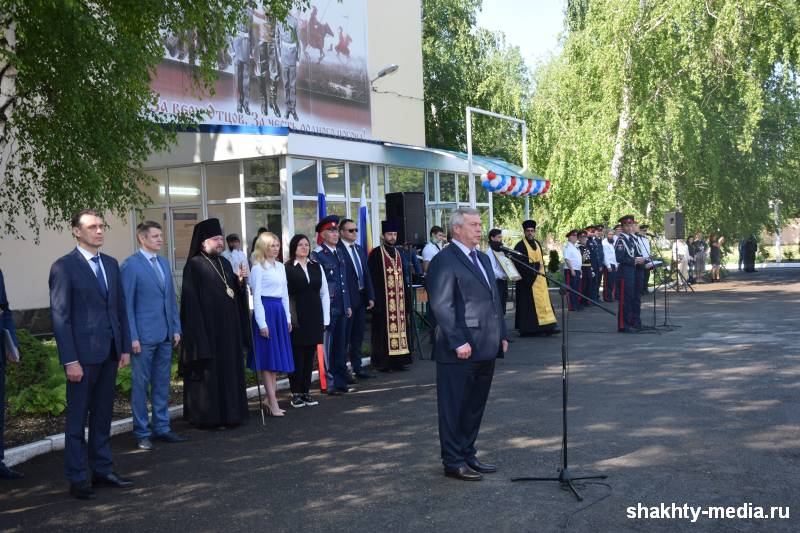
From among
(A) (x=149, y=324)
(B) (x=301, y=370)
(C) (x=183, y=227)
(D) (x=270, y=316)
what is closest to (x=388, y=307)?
(B) (x=301, y=370)

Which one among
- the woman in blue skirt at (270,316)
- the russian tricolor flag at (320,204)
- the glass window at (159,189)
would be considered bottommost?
the woman in blue skirt at (270,316)

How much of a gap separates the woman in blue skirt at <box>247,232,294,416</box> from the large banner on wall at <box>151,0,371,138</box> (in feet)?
39.8

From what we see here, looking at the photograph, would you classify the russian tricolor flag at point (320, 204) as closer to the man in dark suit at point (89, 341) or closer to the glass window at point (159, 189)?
the glass window at point (159, 189)

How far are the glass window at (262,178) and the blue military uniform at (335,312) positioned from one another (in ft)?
26.7

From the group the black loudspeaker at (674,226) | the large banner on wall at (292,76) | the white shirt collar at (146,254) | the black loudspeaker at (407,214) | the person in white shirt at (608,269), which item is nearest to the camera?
the white shirt collar at (146,254)

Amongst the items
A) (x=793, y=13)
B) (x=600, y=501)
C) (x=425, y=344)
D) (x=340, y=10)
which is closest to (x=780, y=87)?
(x=793, y=13)

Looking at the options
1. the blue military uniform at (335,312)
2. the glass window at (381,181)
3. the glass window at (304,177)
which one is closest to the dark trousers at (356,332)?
the blue military uniform at (335,312)

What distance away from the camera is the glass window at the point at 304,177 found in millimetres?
18500

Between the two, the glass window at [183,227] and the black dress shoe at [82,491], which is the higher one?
Answer: the glass window at [183,227]

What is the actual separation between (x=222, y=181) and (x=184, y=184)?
3.54ft

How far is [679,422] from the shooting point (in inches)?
308

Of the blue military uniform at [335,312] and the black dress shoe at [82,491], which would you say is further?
the blue military uniform at [335,312]

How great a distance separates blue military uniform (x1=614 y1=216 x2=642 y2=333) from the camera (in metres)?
15.6

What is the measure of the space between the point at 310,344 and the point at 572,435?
331 centimetres
